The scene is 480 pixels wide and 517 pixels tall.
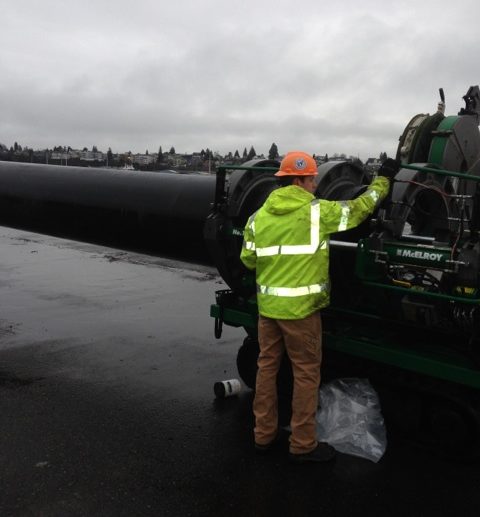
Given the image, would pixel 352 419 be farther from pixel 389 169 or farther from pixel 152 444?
pixel 389 169

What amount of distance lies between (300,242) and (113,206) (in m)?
1.94

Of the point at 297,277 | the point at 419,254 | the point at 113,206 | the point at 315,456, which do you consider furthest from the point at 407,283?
the point at 113,206

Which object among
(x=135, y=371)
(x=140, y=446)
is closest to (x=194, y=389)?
(x=135, y=371)

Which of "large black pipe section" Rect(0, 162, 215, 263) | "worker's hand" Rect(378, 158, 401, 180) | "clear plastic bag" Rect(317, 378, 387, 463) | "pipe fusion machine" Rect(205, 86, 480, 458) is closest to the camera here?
"pipe fusion machine" Rect(205, 86, 480, 458)

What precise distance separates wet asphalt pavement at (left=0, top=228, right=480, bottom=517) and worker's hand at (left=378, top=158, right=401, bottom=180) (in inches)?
70.4

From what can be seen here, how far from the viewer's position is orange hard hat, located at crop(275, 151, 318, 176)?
371cm

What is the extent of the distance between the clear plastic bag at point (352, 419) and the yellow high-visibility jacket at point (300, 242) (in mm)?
774

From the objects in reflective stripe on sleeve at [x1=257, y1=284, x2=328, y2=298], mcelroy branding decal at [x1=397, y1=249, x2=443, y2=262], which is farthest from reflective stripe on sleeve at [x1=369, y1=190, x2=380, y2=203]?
reflective stripe on sleeve at [x1=257, y1=284, x2=328, y2=298]

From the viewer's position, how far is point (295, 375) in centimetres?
378

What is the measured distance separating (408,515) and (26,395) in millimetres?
2981

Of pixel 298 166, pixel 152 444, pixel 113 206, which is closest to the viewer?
pixel 298 166

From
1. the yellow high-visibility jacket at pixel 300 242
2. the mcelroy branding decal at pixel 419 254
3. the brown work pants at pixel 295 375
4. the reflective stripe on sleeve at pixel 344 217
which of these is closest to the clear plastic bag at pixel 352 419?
the brown work pants at pixel 295 375

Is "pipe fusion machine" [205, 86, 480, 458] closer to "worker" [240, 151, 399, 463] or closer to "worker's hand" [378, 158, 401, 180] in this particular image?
"worker's hand" [378, 158, 401, 180]

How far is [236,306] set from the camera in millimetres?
4734
